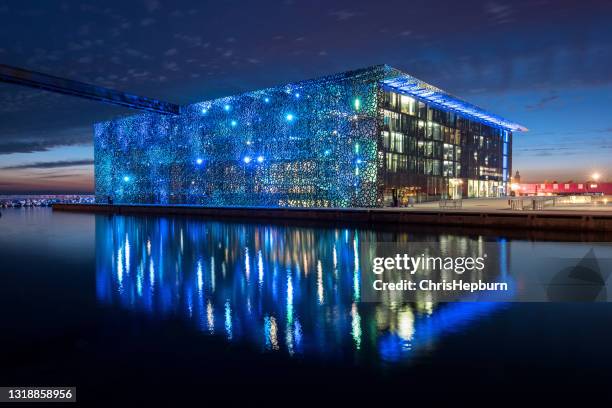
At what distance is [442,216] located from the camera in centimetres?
2970

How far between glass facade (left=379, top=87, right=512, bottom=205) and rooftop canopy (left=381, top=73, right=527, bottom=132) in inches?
23.0

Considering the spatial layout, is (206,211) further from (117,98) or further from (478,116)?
(478,116)

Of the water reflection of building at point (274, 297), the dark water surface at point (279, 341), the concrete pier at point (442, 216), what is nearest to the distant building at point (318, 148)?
the concrete pier at point (442, 216)

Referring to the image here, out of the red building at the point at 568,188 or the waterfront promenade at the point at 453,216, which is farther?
the red building at the point at 568,188

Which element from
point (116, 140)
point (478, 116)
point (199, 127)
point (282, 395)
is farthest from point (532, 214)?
point (116, 140)

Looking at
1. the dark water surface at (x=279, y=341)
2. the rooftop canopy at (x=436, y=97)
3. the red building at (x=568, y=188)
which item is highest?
the rooftop canopy at (x=436, y=97)

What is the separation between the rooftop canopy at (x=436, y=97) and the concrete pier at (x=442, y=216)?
41.3 feet

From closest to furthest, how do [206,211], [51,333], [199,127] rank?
1. [51,333]
2. [206,211]
3. [199,127]

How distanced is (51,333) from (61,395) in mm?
3142

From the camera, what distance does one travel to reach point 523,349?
7.55 m

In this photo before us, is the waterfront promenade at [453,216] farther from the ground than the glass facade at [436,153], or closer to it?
closer to it

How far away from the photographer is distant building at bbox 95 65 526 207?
40.5 meters

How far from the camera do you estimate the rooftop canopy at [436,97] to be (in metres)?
40.5

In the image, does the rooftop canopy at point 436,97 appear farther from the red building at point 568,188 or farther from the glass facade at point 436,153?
the red building at point 568,188
